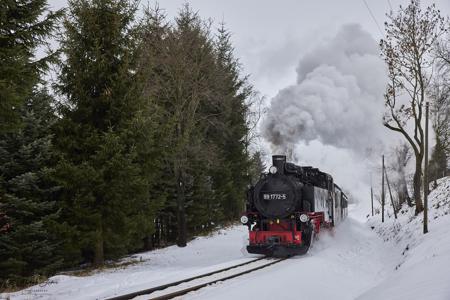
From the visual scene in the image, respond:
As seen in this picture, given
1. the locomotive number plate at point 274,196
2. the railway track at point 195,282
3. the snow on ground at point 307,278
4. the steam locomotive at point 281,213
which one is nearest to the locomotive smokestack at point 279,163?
the steam locomotive at point 281,213

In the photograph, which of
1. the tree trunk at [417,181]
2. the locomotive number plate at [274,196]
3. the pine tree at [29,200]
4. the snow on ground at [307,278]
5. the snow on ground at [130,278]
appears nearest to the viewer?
the snow on ground at [307,278]

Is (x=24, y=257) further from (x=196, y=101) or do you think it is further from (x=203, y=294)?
(x=196, y=101)

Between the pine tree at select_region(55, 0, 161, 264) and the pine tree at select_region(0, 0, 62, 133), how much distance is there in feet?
11.9

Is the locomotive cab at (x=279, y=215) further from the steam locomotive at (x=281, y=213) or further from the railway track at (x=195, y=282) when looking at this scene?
the railway track at (x=195, y=282)

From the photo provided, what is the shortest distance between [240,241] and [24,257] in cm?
1387

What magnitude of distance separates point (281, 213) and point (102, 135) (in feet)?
23.0

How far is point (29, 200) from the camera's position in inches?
429

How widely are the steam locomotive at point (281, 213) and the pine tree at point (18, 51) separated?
946 cm

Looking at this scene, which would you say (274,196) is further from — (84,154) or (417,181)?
(417,181)

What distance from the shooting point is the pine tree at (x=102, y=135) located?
1265 centimetres

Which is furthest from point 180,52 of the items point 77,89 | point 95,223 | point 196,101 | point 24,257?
point 24,257

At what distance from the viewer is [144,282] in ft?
35.6

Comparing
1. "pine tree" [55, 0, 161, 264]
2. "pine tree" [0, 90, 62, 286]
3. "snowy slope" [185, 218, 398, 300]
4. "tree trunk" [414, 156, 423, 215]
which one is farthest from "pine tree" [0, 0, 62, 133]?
"tree trunk" [414, 156, 423, 215]

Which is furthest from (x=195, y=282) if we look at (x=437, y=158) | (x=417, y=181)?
(x=437, y=158)
